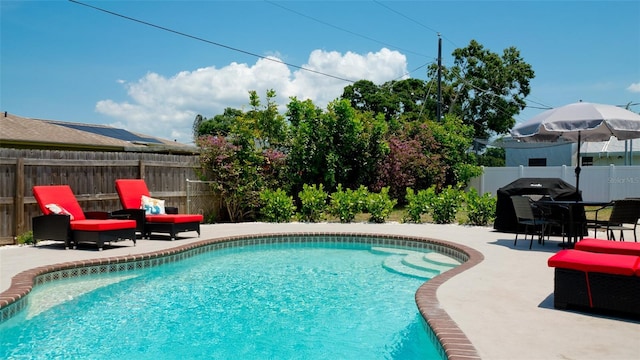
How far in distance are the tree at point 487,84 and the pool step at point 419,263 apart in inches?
1100

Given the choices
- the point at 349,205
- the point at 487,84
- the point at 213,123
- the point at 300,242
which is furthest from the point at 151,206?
the point at 213,123

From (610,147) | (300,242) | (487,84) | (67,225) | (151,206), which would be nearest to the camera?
(67,225)

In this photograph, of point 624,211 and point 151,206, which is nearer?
point 624,211

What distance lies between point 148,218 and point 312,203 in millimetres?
4978

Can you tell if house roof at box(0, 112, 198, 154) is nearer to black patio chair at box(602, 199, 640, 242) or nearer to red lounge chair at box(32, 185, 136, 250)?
red lounge chair at box(32, 185, 136, 250)

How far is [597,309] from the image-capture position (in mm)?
4555

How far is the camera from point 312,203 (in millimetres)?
13883

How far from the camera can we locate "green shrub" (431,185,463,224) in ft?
43.0

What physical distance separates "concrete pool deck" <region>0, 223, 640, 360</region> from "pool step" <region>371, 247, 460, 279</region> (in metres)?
0.66

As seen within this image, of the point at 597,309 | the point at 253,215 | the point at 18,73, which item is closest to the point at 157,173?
the point at 253,215

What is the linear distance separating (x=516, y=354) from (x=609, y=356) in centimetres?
63

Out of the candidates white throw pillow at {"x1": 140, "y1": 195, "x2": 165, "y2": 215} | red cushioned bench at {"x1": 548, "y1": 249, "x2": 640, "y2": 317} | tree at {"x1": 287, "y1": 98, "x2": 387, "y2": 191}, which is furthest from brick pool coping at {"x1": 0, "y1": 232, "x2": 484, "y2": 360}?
tree at {"x1": 287, "y1": 98, "x2": 387, "y2": 191}

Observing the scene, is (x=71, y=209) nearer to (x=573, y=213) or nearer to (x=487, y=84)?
(x=573, y=213)

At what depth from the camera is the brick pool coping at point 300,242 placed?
3.92 meters
